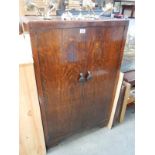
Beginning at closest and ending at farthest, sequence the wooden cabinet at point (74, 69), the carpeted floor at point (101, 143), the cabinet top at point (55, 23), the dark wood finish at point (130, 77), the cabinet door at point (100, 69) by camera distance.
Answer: the cabinet top at point (55, 23), the wooden cabinet at point (74, 69), the cabinet door at point (100, 69), the carpeted floor at point (101, 143), the dark wood finish at point (130, 77)

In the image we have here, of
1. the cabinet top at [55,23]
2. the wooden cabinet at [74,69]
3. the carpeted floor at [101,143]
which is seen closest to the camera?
the cabinet top at [55,23]

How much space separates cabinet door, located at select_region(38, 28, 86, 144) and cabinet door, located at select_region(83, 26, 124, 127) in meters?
0.07

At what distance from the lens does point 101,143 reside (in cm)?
182

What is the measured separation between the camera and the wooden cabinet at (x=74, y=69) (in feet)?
4.18

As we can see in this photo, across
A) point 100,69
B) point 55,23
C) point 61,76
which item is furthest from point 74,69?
point 55,23

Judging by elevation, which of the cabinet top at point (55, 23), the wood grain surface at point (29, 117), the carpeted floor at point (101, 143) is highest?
the cabinet top at point (55, 23)

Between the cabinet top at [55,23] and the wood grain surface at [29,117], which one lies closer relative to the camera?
the cabinet top at [55,23]

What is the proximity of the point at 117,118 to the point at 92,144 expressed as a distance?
17.6 inches

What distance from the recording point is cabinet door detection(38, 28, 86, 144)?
50.7 inches

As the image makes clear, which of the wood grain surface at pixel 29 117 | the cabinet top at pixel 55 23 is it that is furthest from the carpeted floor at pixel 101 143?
the cabinet top at pixel 55 23

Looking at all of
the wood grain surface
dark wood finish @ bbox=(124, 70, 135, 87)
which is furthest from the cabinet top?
dark wood finish @ bbox=(124, 70, 135, 87)

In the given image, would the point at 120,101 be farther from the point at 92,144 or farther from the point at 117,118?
the point at 92,144

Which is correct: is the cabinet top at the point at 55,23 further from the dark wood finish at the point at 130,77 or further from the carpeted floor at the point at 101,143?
the carpeted floor at the point at 101,143

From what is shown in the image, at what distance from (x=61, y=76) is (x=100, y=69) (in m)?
0.38
